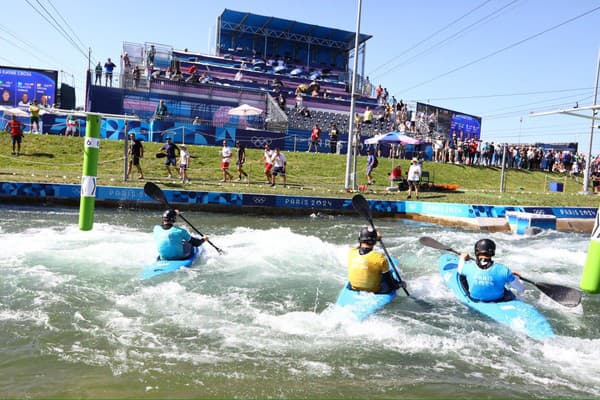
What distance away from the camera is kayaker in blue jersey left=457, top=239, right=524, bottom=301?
296 inches

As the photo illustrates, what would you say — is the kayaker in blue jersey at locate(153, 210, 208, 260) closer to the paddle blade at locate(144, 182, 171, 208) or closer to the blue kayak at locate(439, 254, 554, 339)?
the paddle blade at locate(144, 182, 171, 208)

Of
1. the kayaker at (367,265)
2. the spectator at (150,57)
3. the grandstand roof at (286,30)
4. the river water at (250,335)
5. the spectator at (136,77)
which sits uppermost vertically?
the grandstand roof at (286,30)

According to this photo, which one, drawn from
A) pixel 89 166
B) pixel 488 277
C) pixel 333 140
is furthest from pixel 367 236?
pixel 333 140

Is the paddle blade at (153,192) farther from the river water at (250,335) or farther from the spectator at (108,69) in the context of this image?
the spectator at (108,69)

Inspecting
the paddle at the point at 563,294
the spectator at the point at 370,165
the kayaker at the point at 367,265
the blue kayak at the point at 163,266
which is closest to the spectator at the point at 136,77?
the spectator at the point at 370,165

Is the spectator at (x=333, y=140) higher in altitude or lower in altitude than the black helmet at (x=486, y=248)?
higher

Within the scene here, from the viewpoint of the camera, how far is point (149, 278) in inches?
343

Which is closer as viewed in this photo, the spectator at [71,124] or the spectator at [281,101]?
the spectator at [71,124]

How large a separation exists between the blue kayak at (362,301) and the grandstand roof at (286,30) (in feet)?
124

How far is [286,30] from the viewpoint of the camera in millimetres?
44594

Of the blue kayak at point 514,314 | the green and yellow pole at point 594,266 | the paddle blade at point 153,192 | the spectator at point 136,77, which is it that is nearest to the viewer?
the blue kayak at point 514,314

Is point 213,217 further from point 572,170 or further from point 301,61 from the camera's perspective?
point 301,61

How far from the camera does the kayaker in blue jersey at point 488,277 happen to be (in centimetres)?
751

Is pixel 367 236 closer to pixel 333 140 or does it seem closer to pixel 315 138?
pixel 315 138
